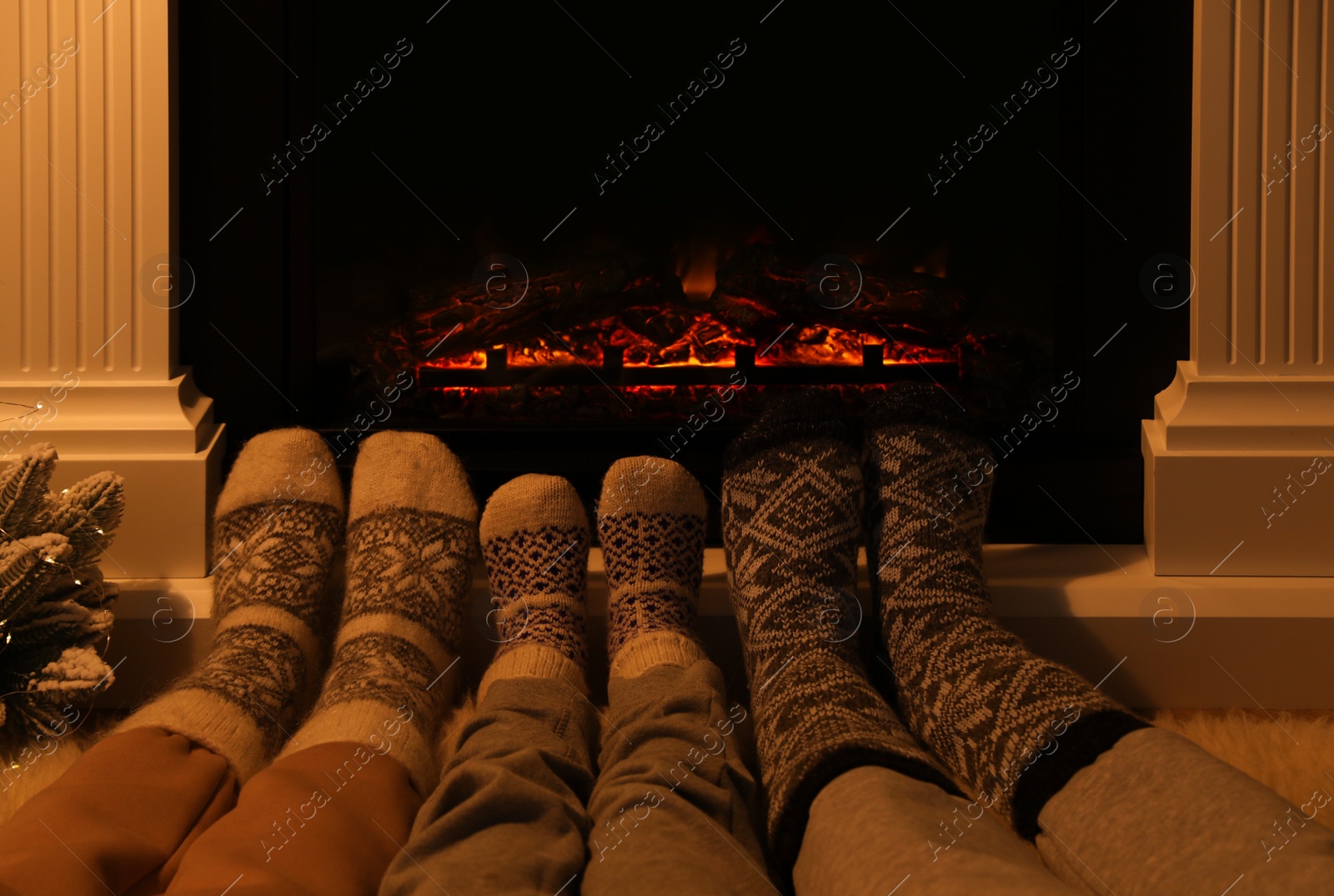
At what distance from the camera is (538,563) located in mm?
958

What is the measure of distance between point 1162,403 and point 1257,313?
0.14 metres

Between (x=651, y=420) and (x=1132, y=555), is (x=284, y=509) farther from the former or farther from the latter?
(x=1132, y=555)

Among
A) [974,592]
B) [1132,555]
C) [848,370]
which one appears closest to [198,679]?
[974,592]

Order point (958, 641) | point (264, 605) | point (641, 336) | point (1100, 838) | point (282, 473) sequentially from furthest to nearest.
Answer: point (641, 336), point (282, 473), point (264, 605), point (958, 641), point (1100, 838)

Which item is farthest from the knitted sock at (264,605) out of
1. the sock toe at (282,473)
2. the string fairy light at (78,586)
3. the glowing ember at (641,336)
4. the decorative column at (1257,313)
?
the decorative column at (1257,313)

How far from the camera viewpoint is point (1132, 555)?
3.44 feet

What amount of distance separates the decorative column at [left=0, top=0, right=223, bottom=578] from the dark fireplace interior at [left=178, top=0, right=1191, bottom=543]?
0.07 metres

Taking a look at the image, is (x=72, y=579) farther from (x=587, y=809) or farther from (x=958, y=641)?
(x=958, y=641)

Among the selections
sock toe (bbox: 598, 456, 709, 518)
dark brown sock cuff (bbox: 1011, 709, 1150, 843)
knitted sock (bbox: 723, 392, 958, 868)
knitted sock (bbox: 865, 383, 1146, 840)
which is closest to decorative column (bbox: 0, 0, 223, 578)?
sock toe (bbox: 598, 456, 709, 518)

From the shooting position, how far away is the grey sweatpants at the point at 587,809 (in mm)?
486

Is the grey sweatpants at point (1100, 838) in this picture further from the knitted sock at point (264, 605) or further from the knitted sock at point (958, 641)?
the knitted sock at point (264, 605)

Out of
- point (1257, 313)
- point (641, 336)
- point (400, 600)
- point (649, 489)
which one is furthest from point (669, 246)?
point (1257, 313)

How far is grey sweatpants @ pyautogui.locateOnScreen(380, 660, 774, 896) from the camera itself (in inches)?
19.1

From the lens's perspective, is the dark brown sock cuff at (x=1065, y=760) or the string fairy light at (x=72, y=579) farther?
the string fairy light at (x=72, y=579)
